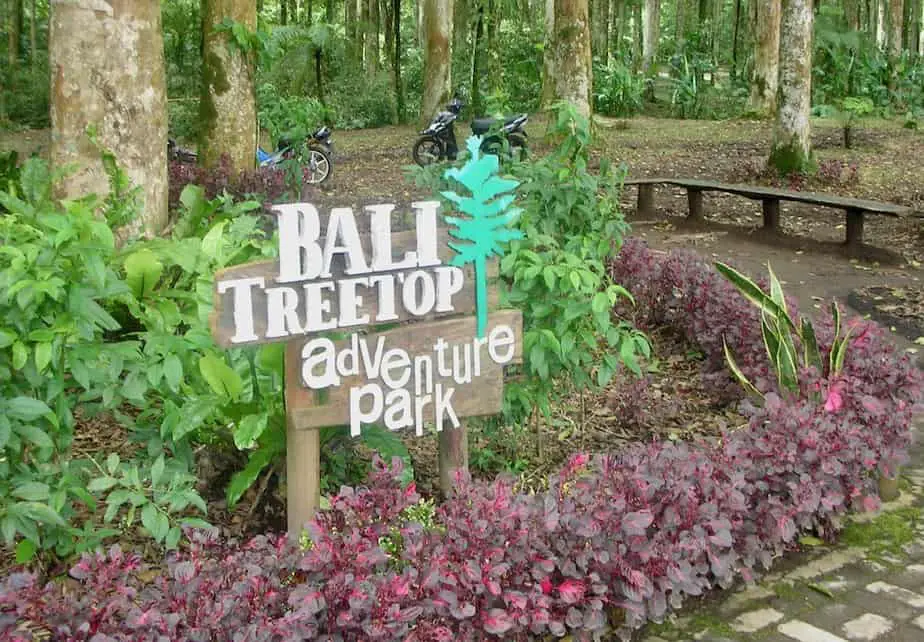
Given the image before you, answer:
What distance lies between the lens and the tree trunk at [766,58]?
2134cm

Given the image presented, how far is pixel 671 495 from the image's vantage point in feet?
11.8

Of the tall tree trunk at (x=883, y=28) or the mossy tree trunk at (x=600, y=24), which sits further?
the mossy tree trunk at (x=600, y=24)

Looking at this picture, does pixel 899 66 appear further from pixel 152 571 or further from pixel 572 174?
pixel 152 571

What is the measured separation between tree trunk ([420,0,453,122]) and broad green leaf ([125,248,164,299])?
16.1 metres

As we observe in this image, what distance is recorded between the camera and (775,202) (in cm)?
1120

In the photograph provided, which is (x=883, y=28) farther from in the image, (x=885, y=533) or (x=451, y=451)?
(x=451, y=451)

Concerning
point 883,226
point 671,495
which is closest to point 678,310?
point 671,495

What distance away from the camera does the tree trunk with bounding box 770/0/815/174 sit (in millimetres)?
12781

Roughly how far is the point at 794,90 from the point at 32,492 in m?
11.8

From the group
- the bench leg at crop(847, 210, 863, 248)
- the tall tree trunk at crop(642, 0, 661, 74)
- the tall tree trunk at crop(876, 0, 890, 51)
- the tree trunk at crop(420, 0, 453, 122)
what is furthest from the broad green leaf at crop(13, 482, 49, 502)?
the tall tree trunk at crop(876, 0, 890, 51)

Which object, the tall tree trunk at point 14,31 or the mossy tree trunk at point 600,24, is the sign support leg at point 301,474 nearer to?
the tall tree trunk at point 14,31

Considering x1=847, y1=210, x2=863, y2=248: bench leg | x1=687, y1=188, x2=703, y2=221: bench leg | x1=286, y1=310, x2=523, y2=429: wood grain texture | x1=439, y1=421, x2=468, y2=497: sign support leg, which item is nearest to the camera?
x1=286, y1=310, x2=523, y2=429: wood grain texture

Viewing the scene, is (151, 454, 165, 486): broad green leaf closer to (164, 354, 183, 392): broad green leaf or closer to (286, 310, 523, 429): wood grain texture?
(164, 354, 183, 392): broad green leaf


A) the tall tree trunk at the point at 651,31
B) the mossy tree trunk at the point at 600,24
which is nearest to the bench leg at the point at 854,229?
the tall tree trunk at the point at 651,31
